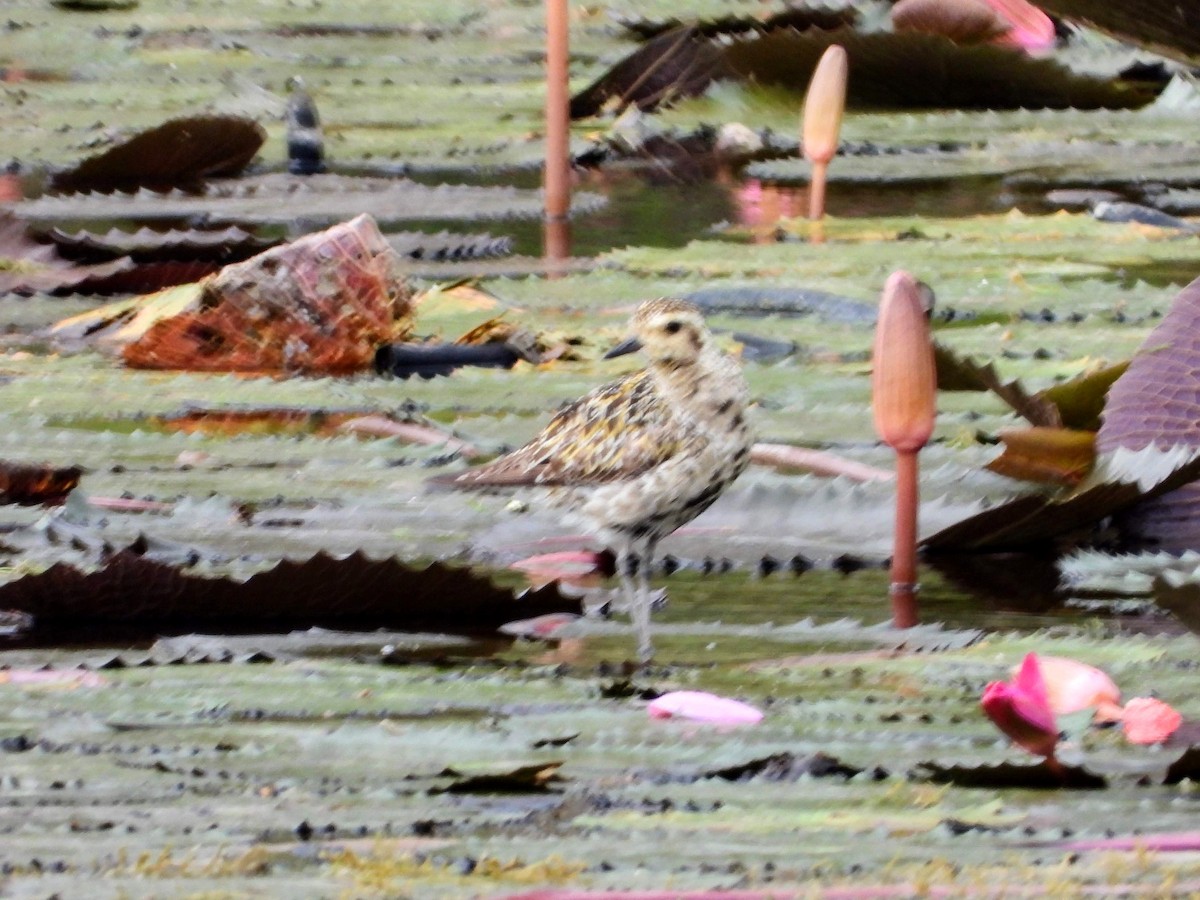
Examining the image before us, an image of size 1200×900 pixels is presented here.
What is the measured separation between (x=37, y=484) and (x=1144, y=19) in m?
1.54

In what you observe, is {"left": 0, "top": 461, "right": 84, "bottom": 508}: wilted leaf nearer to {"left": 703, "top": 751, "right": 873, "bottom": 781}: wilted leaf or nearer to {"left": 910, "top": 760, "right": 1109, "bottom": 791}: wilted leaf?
{"left": 703, "top": 751, "right": 873, "bottom": 781}: wilted leaf

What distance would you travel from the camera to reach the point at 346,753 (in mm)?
1989

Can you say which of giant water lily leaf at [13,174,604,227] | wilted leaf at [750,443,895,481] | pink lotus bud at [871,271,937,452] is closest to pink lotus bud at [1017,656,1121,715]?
pink lotus bud at [871,271,937,452]

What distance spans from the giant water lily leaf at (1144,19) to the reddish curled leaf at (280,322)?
1.36 meters

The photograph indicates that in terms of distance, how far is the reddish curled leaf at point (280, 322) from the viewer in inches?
160

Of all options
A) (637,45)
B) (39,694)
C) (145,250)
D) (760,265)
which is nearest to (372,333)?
A: (760,265)

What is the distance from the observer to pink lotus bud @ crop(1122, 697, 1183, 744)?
6.55 feet

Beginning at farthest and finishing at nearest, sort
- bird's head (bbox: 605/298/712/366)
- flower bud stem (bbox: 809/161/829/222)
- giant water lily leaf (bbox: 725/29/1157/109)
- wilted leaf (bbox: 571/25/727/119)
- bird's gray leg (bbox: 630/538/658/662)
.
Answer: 1. wilted leaf (bbox: 571/25/727/119)
2. giant water lily leaf (bbox: 725/29/1157/109)
3. flower bud stem (bbox: 809/161/829/222)
4. bird's head (bbox: 605/298/712/366)
5. bird's gray leg (bbox: 630/538/658/662)

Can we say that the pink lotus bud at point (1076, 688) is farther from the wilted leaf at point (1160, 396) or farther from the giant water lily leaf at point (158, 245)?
the giant water lily leaf at point (158, 245)

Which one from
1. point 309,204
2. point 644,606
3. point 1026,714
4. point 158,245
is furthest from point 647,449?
point 309,204

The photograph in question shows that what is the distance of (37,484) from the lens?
3.10 metres

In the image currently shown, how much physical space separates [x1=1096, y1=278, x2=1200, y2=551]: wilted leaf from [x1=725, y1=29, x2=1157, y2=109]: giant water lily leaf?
13.2 ft

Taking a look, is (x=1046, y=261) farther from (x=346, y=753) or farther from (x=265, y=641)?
(x=346, y=753)

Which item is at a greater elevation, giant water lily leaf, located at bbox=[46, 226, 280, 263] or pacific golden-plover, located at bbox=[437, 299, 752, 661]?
giant water lily leaf, located at bbox=[46, 226, 280, 263]
